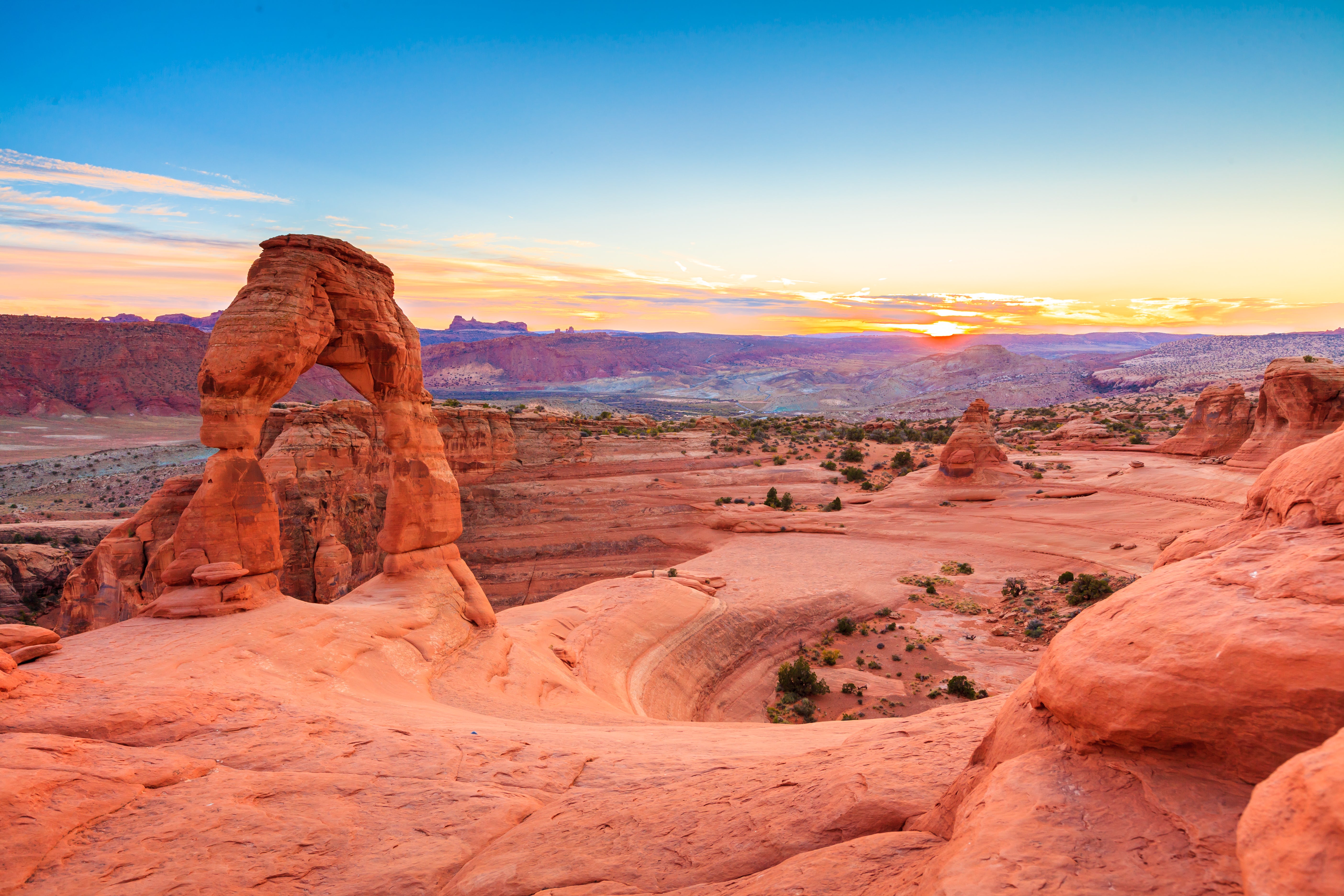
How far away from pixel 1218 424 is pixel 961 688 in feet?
99.6

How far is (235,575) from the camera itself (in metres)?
11.5

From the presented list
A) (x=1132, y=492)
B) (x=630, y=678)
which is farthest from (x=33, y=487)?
(x=1132, y=492)

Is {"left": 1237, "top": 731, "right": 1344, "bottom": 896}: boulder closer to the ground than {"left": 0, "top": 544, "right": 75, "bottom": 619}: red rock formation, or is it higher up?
higher up

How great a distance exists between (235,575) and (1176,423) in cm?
5870

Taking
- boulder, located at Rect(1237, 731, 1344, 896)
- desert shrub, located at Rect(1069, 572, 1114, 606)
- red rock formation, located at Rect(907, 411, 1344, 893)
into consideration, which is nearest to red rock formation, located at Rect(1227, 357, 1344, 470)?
desert shrub, located at Rect(1069, 572, 1114, 606)

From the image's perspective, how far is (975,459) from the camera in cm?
3234

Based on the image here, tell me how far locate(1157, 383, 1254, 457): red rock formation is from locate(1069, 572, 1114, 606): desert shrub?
21.8 metres

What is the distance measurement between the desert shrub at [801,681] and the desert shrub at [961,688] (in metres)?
2.87

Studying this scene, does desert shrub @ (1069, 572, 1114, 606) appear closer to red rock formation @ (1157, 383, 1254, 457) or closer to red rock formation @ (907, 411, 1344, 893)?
red rock formation @ (907, 411, 1344, 893)

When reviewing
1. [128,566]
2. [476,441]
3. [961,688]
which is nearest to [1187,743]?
[961,688]

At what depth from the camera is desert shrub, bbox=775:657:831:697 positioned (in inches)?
627

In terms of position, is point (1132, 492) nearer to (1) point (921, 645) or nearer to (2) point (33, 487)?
(1) point (921, 645)

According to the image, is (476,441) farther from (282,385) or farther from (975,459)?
(975,459)

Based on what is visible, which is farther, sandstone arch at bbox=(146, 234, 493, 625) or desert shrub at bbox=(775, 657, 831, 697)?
desert shrub at bbox=(775, 657, 831, 697)
